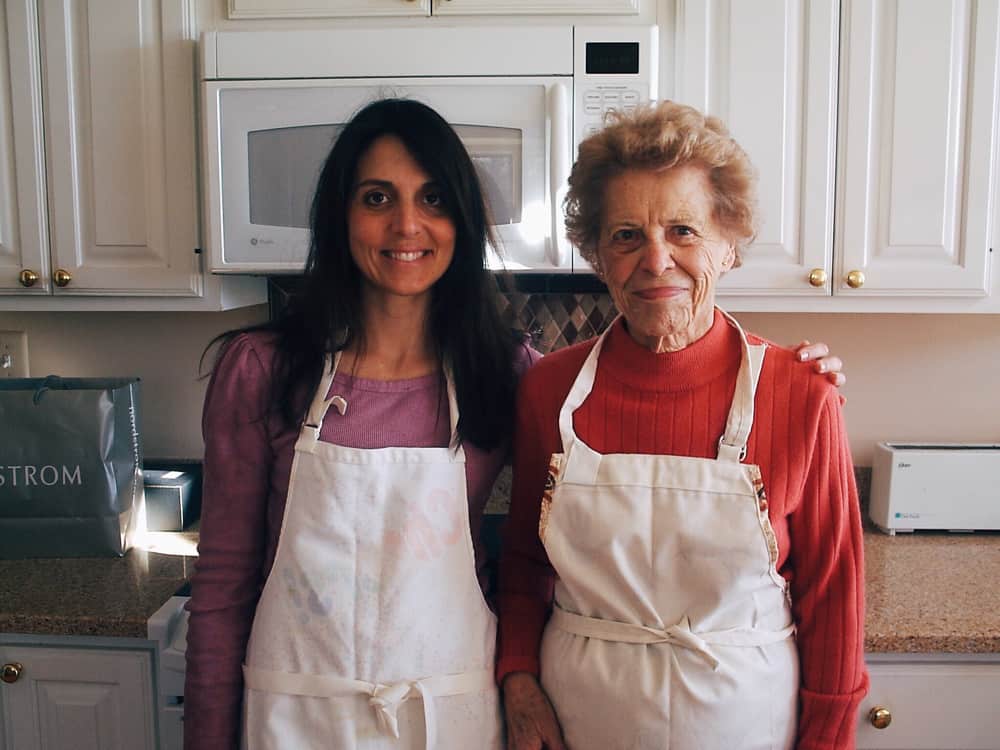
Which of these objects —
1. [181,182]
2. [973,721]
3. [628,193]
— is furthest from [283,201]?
[973,721]

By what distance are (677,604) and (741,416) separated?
24 centimetres

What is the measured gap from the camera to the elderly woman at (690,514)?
0.95 metres

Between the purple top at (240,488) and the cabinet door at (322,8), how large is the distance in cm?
78

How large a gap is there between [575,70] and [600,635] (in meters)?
0.98

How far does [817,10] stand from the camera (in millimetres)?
1489

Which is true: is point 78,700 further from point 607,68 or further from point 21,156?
point 607,68

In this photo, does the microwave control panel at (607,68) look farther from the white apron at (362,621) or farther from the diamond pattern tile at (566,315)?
the white apron at (362,621)

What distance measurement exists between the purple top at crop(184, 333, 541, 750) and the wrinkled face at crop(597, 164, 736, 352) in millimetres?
303

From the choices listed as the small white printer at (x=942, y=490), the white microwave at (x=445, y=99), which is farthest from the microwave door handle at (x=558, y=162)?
the small white printer at (x=942, y=490)

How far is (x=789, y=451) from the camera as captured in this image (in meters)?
0.96

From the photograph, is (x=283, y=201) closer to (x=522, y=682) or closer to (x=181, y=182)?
(x=181, y=182)

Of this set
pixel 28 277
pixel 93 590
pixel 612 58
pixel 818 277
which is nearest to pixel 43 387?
pixel 28 277

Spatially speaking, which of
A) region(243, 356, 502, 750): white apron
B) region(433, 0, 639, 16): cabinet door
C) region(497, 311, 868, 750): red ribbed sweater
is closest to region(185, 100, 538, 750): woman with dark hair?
region(243, 356, 502, 750): white apron

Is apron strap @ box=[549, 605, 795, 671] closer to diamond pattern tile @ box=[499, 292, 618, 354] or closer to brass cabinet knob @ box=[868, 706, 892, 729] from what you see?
brass cabinet knob @ box=[868, 706, 892, 729]
